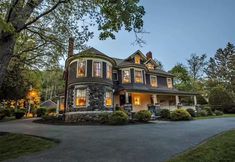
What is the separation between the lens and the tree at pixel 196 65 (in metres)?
44.5

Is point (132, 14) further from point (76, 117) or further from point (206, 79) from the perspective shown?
point (206, 79)

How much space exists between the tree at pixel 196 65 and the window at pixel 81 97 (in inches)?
1387

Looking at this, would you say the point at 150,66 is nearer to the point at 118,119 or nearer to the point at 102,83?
the point at 102,83

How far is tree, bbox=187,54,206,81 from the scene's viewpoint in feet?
146

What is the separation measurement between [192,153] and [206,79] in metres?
45.9

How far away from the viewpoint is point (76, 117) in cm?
1694

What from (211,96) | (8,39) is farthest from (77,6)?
(211,96)

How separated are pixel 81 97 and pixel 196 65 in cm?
3666

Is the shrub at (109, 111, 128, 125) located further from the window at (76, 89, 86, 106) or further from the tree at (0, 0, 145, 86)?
the tree at (0, 0, 145, 86)

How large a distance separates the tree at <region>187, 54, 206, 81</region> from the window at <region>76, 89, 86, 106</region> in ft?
116

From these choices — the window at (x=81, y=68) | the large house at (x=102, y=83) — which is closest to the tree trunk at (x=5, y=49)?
the large house at (x=102, y=83)

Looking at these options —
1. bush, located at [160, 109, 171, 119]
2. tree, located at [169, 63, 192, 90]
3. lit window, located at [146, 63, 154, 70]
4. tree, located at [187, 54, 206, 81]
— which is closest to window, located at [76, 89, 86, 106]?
bush, located at [160, 109, 171, 119]

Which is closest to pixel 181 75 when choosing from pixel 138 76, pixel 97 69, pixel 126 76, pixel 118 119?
pixel 138 76

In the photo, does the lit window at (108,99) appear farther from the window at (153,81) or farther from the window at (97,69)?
the window at (153,81)
